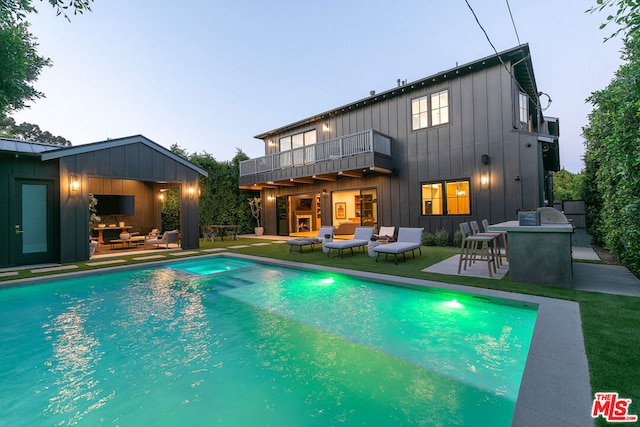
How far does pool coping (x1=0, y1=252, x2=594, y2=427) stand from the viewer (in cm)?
171

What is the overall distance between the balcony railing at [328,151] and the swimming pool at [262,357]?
7011 millimetres

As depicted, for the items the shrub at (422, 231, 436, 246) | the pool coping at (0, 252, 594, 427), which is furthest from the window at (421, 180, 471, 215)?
the pool coping at (0, 252, 594, 427)

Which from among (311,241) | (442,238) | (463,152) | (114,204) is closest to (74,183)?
(114,204)

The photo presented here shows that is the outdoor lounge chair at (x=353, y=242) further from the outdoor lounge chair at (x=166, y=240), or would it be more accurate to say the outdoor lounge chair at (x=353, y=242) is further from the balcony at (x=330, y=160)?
the outdoor lounge chair at (x=166, y=240)

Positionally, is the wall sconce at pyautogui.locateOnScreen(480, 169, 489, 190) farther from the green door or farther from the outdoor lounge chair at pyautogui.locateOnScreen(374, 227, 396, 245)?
the green door

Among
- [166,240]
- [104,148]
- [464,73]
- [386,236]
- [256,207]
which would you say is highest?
[464,73]

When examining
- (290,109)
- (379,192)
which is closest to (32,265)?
(379,192)

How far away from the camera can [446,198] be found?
10586 mm

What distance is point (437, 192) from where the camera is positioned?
1084cm

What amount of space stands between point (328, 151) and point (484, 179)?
6133 mm

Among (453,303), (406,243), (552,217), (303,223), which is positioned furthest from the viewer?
(303,223)

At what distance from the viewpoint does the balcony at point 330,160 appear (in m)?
10.9

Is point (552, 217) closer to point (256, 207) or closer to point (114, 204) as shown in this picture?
point (256, 207)

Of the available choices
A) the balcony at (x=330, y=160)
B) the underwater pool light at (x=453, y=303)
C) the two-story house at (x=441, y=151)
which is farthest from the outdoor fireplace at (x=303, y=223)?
the underwater pool light at (x=453, y=303)
